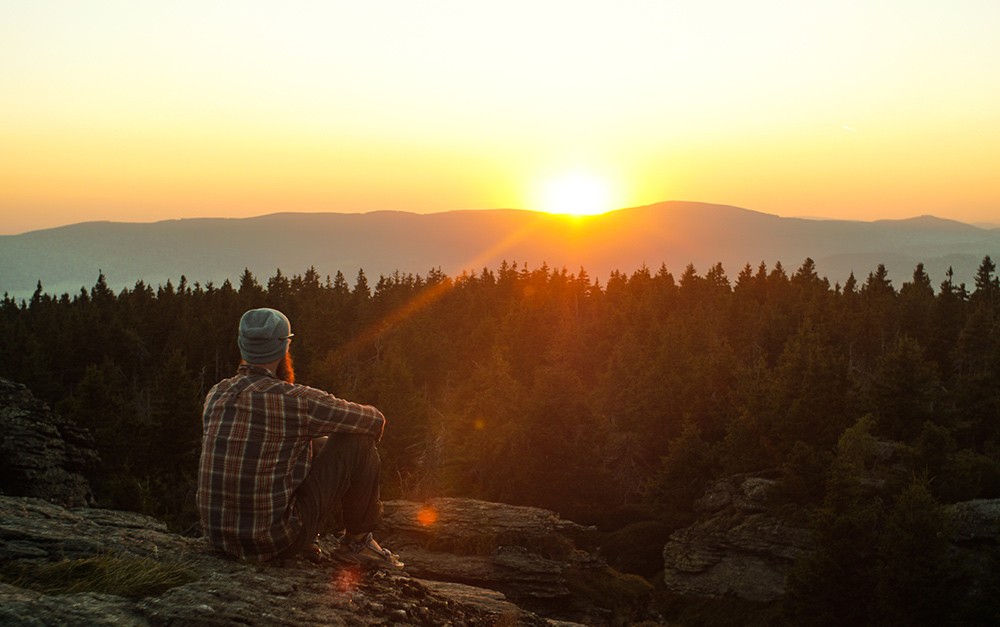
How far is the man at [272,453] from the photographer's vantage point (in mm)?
6871

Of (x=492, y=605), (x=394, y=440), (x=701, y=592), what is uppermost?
(x=492, y=605)

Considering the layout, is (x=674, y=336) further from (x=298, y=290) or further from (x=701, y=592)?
(x=298, y=290)

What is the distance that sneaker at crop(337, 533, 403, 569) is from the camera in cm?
797

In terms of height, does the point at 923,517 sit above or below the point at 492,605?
below

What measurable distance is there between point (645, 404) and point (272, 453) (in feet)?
171

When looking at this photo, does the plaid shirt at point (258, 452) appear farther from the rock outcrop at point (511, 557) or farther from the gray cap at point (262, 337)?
the rock outcrop at point (511, 557)

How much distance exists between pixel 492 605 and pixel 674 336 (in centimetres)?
6639

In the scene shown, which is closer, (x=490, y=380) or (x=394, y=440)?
(x=394, y=440)

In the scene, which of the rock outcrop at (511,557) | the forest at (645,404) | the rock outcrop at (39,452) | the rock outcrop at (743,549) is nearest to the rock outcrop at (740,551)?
the rock outcrop at (743,549)

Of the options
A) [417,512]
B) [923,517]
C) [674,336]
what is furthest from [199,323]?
[923,517]

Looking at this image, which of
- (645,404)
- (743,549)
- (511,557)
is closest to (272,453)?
(511,557)

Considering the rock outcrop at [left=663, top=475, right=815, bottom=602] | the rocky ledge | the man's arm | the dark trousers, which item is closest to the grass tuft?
the rocky ledge

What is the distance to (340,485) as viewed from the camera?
751cm

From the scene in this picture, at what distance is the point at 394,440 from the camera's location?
52.3 metres
